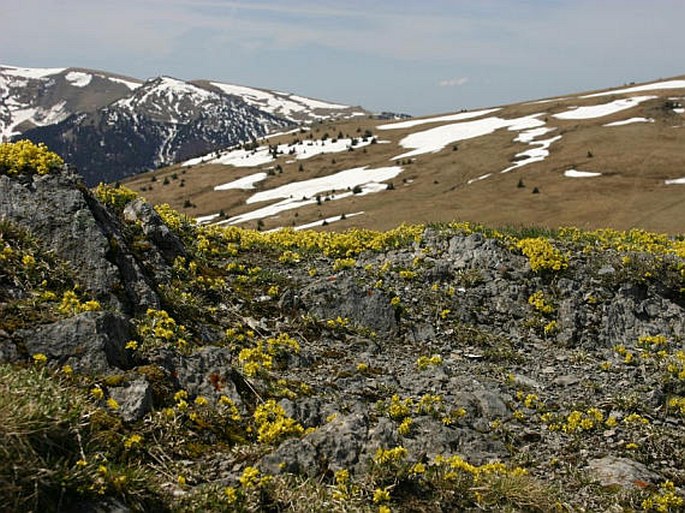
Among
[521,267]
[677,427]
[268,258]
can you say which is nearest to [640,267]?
[521,267]

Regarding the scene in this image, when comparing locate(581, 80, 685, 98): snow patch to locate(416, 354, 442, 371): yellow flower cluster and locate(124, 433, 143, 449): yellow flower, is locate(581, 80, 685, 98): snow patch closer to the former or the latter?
locate(416, 354, 442, 371): yellow flower cluster

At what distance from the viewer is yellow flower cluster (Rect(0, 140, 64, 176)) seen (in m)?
9.79

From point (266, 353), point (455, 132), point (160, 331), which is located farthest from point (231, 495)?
point (455, 132)

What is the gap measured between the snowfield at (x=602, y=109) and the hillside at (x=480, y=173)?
39 centimetres

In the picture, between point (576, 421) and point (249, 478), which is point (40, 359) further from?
point (576, 421)

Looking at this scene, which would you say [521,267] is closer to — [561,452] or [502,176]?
[561,452]

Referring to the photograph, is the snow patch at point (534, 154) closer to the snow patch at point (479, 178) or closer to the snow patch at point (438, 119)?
the snow patch at point (479, 178)

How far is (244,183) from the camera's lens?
96812 mm

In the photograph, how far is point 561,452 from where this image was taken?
25.8 feet

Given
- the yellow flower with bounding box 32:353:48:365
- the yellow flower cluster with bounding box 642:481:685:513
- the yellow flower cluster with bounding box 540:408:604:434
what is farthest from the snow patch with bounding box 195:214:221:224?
the yellow flower cluster with bounding box 642:481:685:513

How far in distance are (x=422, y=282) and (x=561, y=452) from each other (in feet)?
18.4

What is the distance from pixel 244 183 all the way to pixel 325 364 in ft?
295

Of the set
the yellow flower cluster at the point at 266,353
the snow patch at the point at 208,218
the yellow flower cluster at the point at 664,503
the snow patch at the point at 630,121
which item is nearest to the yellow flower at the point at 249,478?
the yellow flower cluster at the point at 266,353

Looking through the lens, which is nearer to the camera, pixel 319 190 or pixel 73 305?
pixel 73 305
